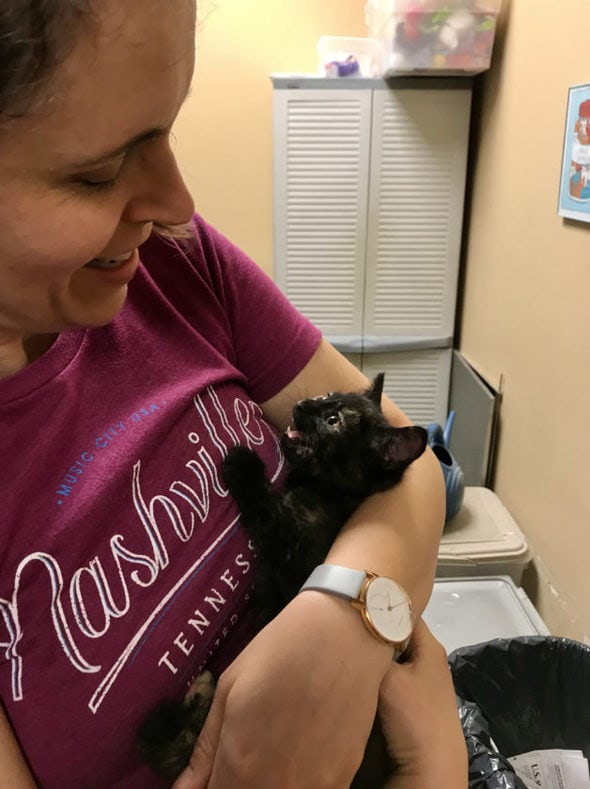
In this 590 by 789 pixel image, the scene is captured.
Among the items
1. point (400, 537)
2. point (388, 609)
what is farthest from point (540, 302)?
point (388, 609)

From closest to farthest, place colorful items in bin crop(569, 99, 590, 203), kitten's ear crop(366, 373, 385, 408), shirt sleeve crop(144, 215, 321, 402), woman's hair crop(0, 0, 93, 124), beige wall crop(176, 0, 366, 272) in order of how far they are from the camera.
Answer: woman's hair crop(0, 0, 93, 124) < shirt sleeve crop(144, 215, 321, 402) < kitten's ear crop(366, 373, 385, 408) < colorful items in bin crop(569, 99, 590, 203) < beige wall crop(176, 0, 366, 272)

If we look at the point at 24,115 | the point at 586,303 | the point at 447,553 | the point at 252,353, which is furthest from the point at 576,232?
the point at 24,115

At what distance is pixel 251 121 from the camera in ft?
8.92

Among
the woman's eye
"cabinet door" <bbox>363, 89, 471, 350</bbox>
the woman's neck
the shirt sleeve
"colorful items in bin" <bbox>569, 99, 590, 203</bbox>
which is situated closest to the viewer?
the woman's eye

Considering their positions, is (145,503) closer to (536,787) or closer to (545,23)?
(536,787)

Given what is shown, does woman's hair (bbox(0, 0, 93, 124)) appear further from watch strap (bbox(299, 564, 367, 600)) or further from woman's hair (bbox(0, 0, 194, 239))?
watch strap (bbox(299, 564, 367, 600))

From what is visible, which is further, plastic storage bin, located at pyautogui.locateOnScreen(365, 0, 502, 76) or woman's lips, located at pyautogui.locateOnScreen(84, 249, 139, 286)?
plastic storage bin, located at pyautogui.locateOnScreen(365, 0, 502, 76)

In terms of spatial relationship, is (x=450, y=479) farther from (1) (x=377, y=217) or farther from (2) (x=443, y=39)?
(2) (x=443, y=39)

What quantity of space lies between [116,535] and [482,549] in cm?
136

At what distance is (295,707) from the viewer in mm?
585

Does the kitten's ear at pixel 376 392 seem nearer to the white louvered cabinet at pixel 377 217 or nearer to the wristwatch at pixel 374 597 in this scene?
the wristwatch at pixel 374 597

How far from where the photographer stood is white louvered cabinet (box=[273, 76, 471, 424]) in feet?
7.92

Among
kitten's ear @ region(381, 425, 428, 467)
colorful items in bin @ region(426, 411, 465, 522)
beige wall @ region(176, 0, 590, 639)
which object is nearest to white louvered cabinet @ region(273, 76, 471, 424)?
beige wall @ region(176, 0, 590, 639)

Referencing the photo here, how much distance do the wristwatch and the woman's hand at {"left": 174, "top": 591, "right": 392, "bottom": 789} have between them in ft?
0.04
